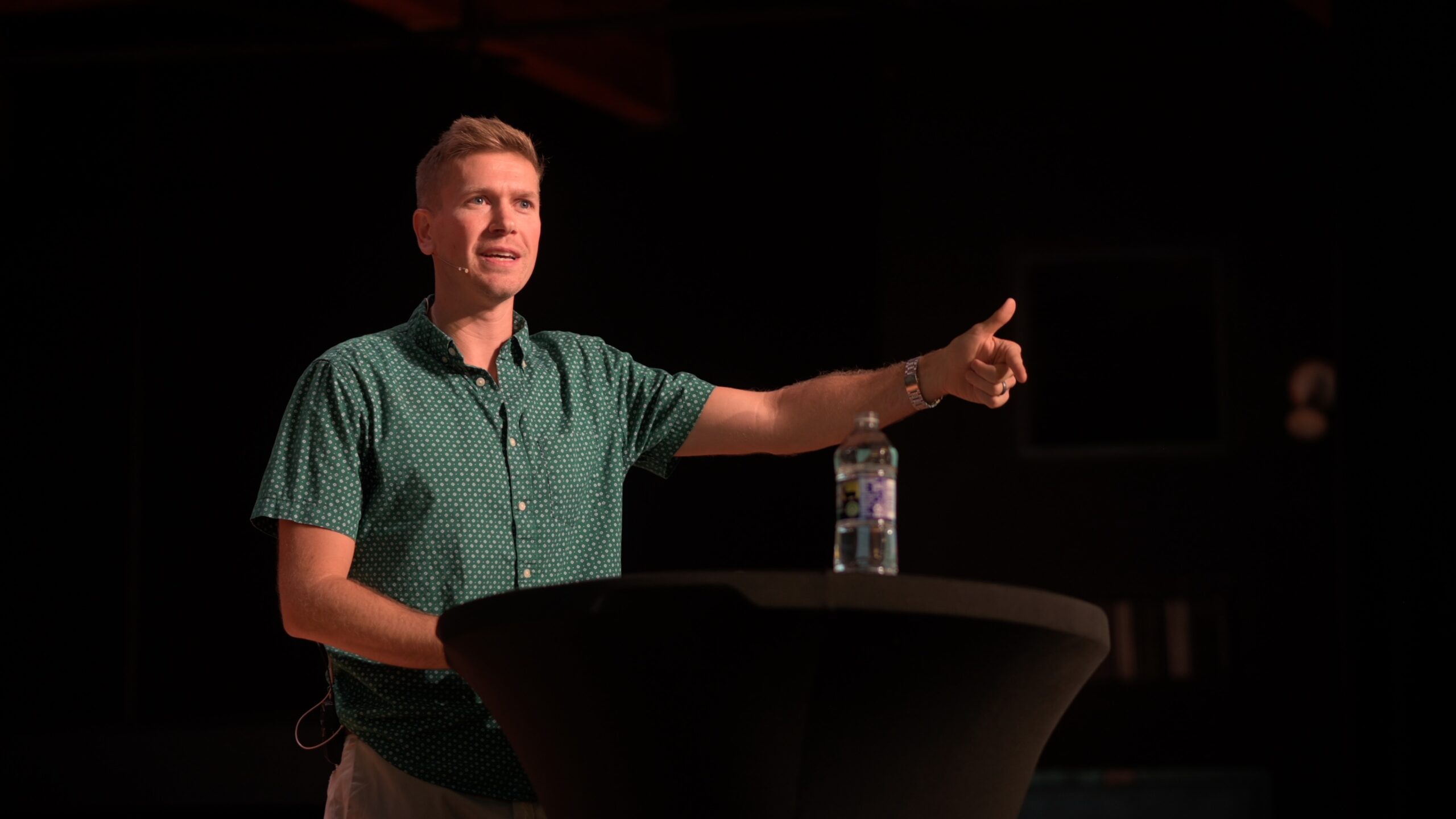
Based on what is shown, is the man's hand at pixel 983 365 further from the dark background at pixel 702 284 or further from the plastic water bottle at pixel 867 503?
the dark background at pixel 702 284

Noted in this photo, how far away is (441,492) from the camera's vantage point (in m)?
1.84

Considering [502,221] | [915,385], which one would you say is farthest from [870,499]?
[502,221]

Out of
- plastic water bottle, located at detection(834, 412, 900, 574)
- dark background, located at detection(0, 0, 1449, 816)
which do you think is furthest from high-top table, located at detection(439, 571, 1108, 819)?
dark background, located at detection(0, 0, 1449, 816)

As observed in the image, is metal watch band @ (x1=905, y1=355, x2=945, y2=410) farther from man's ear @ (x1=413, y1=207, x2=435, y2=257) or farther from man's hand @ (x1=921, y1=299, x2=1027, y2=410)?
man's ear @ (x1=413, y1=207, x2=435, y2=257)

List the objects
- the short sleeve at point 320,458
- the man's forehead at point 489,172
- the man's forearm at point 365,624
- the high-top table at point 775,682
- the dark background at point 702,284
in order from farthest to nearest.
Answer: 1. the dark background at point 702,284
2. the man's forehead at point 489,172
3. the short sleeve at point 320,458
4. the man's forearm at point 365,624
5. the high-top table at point 775,682

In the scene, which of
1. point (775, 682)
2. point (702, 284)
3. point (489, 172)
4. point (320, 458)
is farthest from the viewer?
point (702, 284)

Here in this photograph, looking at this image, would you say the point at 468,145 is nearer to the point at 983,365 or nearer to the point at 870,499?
the point at 983,365

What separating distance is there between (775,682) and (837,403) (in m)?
0.99

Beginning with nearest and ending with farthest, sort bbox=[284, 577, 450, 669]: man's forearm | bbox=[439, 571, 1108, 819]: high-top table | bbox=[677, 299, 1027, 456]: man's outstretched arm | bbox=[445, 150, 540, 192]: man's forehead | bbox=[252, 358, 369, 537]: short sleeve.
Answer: bbox=[439, 571, 1108, 819]: high-top table
bbox=[284, 577, 450, 669]: man's forearm
bbox=[252, 358, 369, 537]: short sleeve
bbox=[677, 299, 1027, 456]: man's outstretched arm
bbox=[445, 150, 540, 192]: man's forehead

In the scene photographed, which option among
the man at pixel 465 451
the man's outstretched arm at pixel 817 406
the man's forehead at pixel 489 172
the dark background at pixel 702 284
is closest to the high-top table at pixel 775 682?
the man at pixel 465 451

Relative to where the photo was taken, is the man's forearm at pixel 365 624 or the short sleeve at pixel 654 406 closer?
the man's forearm at pixel 365 624

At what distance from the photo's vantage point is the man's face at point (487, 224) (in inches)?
79.9

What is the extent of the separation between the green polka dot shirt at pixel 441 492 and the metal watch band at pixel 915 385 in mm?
408

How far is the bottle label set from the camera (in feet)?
5.02
